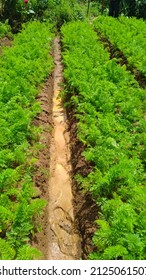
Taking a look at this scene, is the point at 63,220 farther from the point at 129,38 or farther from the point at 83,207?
the point at 129,38

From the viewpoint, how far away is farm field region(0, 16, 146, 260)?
5.55m

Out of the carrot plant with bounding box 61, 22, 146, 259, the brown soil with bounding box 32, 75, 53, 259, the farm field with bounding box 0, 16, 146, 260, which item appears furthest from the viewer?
the brown soil with bounding box 32, 75, 53, 259

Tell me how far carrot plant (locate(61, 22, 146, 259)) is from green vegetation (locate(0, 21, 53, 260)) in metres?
1.03

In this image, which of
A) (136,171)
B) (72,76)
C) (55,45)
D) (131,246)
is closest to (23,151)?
(136,171)

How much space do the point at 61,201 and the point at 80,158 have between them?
1.23 meters

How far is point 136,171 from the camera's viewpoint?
22.7 feet

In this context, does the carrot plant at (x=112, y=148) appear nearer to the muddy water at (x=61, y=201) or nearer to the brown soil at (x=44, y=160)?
the muddy water at (x=61, y=201)

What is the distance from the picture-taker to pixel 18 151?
7.20 metres

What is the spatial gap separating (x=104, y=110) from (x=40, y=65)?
4273mm

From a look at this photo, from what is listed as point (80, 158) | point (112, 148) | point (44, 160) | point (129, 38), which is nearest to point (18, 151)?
point (44, 160)

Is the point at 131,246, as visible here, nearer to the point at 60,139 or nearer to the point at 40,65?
the point at 60,139

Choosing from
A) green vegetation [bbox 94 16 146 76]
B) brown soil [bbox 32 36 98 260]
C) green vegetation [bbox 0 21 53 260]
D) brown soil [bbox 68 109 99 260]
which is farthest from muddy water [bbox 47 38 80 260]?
green vegetation [bbox 94 16 146 76]

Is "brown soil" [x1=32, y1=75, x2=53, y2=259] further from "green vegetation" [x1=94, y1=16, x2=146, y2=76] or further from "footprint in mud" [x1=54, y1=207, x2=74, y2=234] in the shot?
"green vegetation" [x1=94, y1=16, x2=146, y2=76]

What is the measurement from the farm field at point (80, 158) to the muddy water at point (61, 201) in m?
0.03
